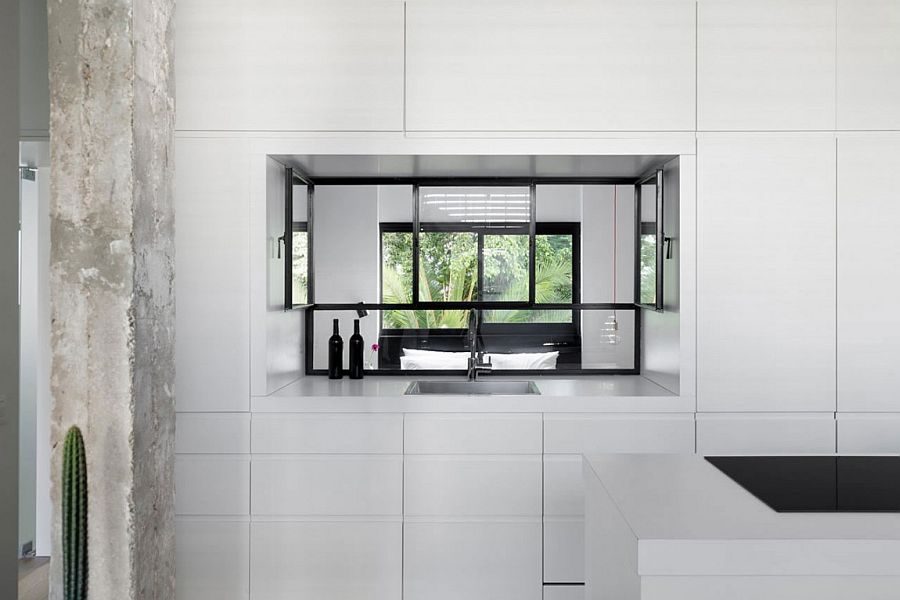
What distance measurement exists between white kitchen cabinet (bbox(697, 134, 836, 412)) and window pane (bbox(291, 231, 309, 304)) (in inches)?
70.2

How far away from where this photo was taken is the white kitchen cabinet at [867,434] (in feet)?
9.12

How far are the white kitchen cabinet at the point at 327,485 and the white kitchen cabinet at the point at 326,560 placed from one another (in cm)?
6

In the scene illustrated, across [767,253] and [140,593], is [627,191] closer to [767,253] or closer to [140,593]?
[767,253]

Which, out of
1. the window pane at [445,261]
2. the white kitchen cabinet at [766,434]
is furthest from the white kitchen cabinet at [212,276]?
the white kitchen cabinet at [766,434]

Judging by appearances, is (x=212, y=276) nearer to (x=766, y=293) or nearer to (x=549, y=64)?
(x=549, y=64)

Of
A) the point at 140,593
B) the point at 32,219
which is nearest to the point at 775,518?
the point at 140,593

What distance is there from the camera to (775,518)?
1339 mm

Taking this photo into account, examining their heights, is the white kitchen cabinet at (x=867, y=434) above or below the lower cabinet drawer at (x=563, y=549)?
above

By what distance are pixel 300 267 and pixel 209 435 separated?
0.93 meters

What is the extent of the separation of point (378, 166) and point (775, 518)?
2.25 m

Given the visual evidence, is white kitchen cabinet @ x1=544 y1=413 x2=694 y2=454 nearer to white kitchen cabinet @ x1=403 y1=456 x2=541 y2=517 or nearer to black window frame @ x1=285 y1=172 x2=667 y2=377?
white kitchen cabinet @ x1=403 y1=456 x2=541 y2=517

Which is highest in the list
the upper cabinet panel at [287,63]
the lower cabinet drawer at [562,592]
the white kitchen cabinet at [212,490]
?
the upper cabinet panel at [287,63]

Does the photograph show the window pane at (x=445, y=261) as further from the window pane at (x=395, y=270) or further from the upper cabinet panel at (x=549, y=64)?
the upper cabinet panel at (x=549, y=64)

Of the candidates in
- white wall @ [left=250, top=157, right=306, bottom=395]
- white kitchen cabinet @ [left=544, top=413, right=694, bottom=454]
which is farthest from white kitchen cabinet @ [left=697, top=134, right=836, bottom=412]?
white wall @ [left=250, top=157, right=306, bottom=395]
